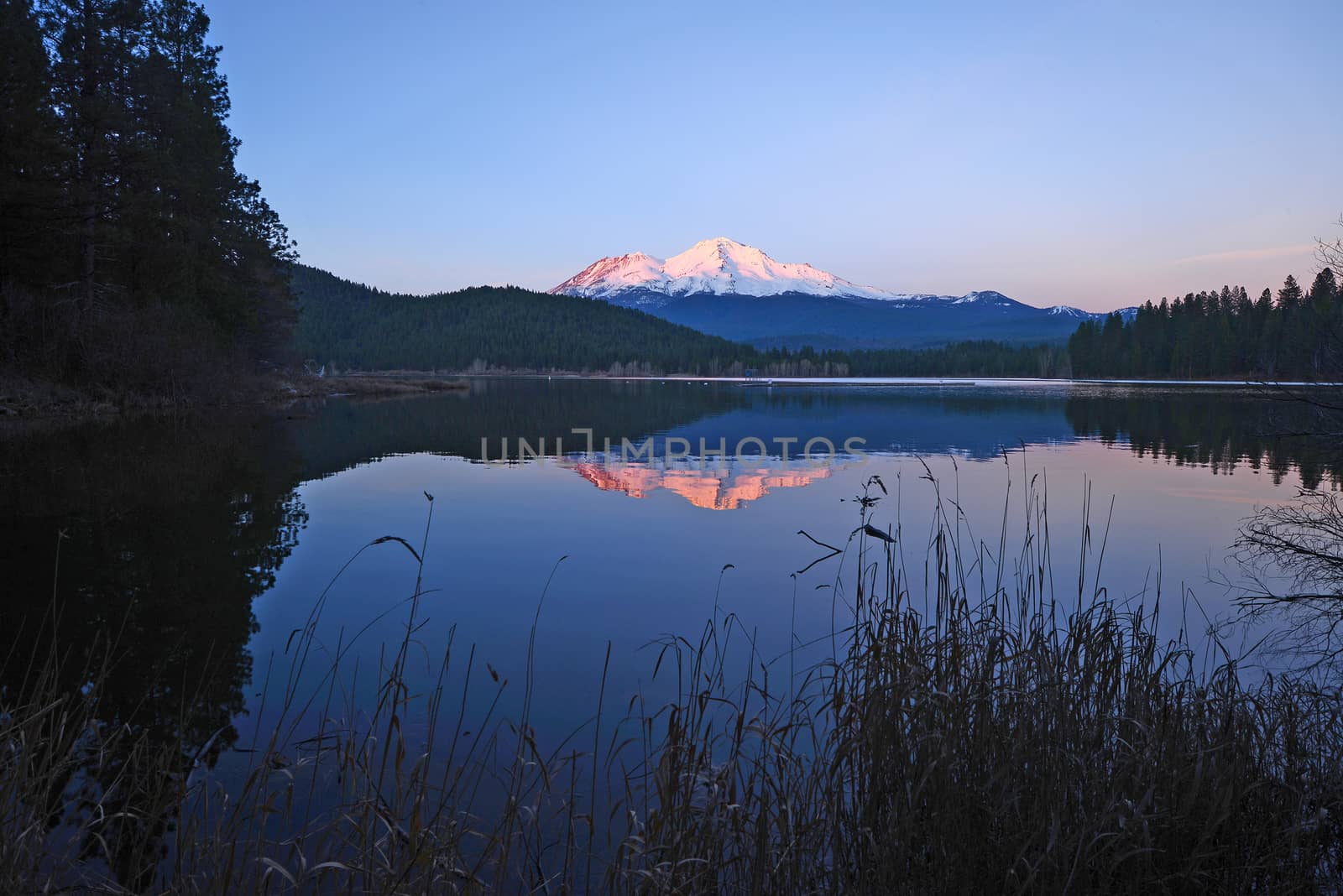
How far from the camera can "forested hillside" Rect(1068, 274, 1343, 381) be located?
84.5m

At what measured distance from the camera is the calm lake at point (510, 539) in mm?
6801

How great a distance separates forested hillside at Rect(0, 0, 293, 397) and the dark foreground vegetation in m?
25.8

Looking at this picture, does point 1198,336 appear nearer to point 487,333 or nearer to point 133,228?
point 133,228

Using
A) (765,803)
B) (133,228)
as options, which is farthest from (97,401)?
(765,803)

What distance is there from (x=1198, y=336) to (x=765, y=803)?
115772 millimetres

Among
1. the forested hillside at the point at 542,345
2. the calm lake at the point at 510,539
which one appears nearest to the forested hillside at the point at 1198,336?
the forested hillside at the point at 542,345

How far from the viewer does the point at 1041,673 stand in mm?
5031

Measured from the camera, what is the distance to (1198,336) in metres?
99.0

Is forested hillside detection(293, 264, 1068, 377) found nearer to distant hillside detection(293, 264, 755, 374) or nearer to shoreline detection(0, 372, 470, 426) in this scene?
distant hillside detection(293, 264, 755, 374)

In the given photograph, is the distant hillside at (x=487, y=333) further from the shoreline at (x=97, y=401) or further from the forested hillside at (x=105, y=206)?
the forested hillside at (x=105, y=206)

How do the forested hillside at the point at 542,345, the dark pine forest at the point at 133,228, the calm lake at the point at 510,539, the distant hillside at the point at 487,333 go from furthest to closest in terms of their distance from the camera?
the distant hillside at the point at 487,333 < the forested hillside at the point at 542,345 < the dark pine forest at the point at 133,228 < the calm lake at the point at 510,539

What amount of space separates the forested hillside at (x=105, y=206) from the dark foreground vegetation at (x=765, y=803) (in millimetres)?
25800

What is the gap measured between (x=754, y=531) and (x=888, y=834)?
29.6ft

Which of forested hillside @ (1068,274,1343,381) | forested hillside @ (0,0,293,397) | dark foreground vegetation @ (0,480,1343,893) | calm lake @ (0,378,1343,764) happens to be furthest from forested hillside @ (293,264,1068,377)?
dark foreground vegetation @ (0,480,1343,893)
